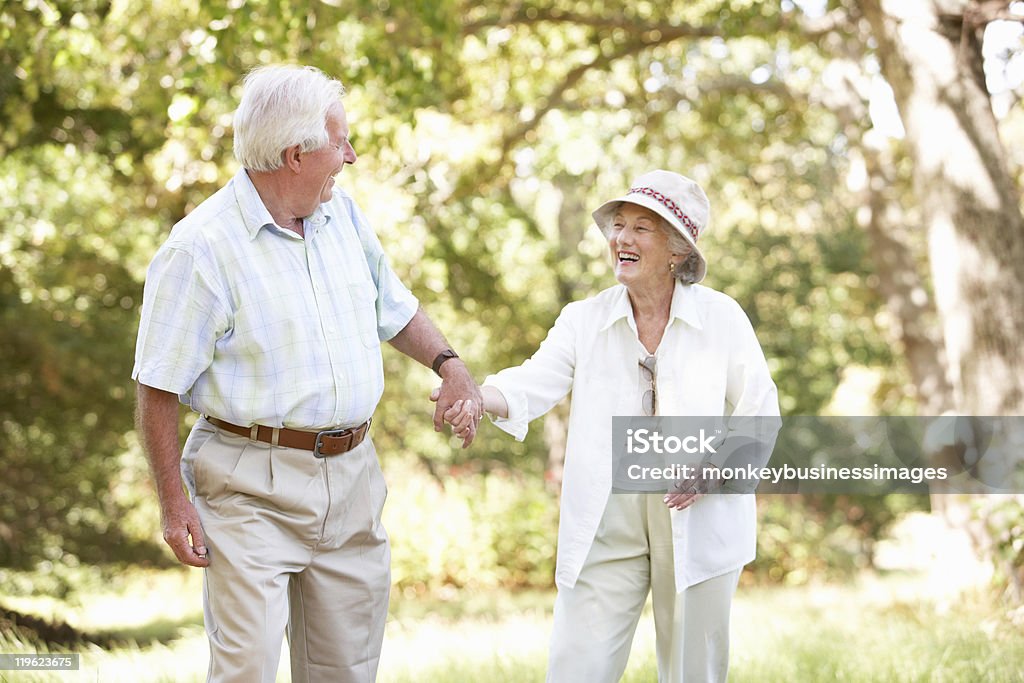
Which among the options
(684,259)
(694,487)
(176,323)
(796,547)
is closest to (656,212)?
(684,259)

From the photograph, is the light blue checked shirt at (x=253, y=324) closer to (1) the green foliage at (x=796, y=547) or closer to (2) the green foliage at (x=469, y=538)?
(2) the green foliage at (x=469, y=538)

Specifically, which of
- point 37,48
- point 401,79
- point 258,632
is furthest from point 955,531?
point 37,48

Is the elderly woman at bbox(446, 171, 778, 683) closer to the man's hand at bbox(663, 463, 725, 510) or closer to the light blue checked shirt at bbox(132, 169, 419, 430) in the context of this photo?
the man's hand at bbox(663, 463, 725, 510)

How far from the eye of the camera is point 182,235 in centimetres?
297

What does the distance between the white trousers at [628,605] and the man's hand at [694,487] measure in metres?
0.09

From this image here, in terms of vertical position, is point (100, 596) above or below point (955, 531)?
below

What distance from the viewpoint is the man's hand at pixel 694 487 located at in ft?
11.1

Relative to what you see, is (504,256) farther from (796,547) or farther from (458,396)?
(458,396)

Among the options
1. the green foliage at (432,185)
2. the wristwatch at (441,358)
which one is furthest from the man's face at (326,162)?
→ the green foliage at (432,185)

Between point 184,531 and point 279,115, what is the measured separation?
1130 mm

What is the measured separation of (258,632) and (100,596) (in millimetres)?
12866

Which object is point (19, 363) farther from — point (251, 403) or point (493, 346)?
point (251, 403)

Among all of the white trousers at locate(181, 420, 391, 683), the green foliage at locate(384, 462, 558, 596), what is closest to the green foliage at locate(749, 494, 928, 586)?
the green foliage at locate(384, 462, 558, 596)

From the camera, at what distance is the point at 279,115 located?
3.01 metres
